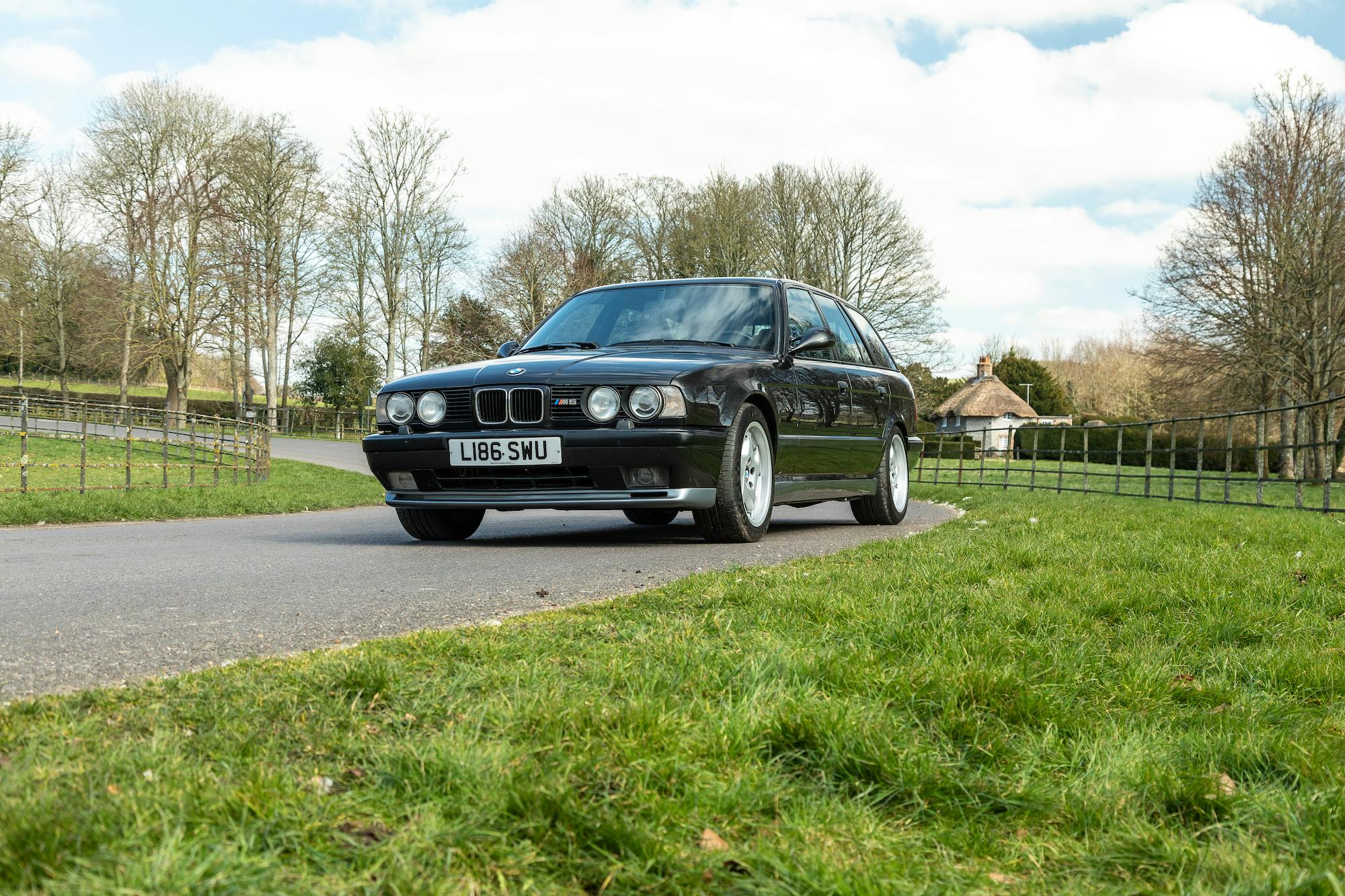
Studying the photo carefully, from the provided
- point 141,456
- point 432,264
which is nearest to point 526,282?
point 432,264

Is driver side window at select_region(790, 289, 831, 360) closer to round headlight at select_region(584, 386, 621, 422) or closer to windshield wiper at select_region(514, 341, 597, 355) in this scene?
windshield wiper at select_region(514, 341, 597, 355)

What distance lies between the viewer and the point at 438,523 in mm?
8242

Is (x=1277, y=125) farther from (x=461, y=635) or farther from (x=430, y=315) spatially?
(x=461, y=635)

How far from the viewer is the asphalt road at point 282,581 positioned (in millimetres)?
3670

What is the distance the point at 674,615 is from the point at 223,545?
15.3 feet

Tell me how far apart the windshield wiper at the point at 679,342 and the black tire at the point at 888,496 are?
7.65ft

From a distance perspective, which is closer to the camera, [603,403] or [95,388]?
[603,403]

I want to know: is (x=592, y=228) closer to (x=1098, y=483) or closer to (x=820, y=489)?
(x=1098, y=483)

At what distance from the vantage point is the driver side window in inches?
342

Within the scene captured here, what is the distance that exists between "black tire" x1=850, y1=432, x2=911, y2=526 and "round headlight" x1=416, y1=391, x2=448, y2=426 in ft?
13.3

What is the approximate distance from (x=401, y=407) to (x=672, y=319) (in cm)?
210

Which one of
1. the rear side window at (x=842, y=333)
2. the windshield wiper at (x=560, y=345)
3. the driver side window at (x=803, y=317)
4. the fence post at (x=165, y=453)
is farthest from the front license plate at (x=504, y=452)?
the fence post at (x=165, y=453)

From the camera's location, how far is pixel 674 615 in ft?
13.7

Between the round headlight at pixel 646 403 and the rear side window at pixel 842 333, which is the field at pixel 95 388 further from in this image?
the round headlight at pixel 646 403
